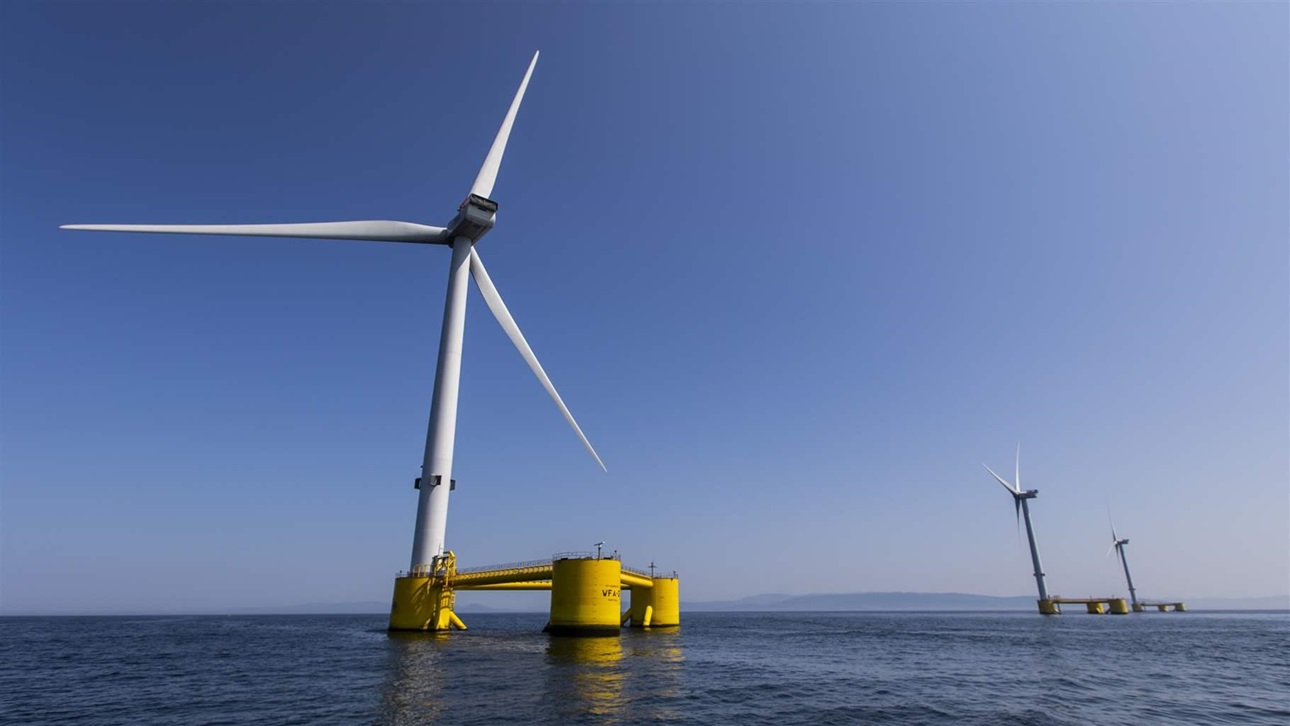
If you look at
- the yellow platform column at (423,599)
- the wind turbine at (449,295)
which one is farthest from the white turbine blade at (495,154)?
the yellow platform column at (423,599)

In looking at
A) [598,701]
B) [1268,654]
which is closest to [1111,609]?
[1268,654]

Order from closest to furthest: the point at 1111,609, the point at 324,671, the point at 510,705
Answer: the point at 510,705, the point at 324,671, the point at 1111,609

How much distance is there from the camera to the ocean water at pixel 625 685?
26.9 metres

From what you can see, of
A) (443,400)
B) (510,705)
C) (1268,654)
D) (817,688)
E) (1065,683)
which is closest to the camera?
(510,705)

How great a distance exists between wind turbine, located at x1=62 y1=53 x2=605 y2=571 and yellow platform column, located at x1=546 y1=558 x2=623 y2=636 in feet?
42.5

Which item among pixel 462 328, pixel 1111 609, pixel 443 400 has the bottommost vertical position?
pixel 1111 609

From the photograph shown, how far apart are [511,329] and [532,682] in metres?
46.2

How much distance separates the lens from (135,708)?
28.8m

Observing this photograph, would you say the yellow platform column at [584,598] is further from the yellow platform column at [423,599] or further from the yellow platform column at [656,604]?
the yellow platform column at [656,604]

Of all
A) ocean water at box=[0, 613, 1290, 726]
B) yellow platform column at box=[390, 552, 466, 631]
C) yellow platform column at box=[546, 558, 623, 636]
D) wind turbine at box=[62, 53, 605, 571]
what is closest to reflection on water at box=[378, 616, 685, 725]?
ocean water at box=[0, 613, 1290, 726]

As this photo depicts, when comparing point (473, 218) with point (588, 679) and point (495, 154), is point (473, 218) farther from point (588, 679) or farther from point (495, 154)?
point (588, 679)

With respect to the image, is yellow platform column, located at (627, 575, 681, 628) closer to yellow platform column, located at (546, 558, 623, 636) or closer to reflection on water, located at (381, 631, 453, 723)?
yellow platform column, located at (546, 558, 623, 636)

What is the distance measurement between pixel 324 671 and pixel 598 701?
22.4 meters

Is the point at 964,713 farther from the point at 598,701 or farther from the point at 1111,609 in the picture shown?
the point at 1111,609
